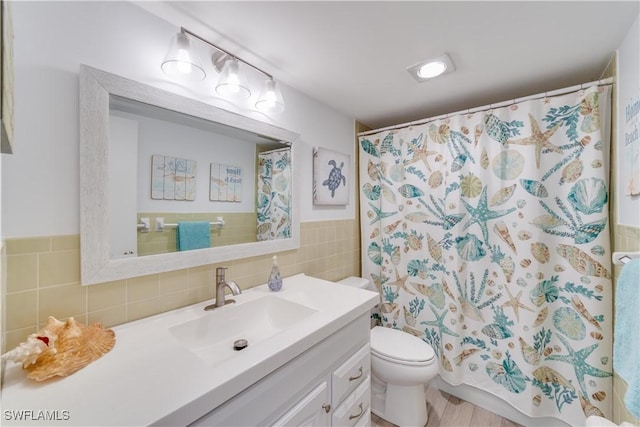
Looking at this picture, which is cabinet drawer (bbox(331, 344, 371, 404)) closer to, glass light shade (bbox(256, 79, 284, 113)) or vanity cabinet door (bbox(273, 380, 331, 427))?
vanity cabinet door (bbox(273, 380, 331, 427))

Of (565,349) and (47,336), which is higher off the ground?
(47,336)

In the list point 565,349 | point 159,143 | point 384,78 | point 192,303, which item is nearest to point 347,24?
point 384,78

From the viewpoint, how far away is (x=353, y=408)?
1.14 meters

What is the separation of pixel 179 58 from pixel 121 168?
494 millimetres

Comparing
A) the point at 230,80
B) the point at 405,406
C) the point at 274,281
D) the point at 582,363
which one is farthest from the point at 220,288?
the point at 582,363

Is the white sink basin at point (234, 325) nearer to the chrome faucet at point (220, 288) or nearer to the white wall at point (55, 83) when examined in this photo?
the chrome faucet at point (220, 288)

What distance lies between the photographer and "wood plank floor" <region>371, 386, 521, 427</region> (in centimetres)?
156

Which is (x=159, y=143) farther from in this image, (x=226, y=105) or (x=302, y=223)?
(x=302, y=223)

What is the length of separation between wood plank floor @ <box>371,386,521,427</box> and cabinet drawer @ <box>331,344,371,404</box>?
0.69m

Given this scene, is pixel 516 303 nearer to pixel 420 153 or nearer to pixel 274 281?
pixel 420 153

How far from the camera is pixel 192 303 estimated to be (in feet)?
3.71

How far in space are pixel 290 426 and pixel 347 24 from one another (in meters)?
1.56

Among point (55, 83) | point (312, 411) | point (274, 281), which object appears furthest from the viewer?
point (274, 281)

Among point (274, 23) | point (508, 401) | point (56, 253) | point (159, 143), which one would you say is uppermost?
point (274, 23)
